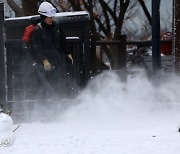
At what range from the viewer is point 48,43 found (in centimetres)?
841

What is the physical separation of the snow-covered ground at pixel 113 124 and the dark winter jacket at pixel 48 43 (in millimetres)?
857

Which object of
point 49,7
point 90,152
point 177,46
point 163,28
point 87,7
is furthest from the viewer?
point 163,28

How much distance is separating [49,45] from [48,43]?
45mm

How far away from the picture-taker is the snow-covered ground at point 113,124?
5961mm

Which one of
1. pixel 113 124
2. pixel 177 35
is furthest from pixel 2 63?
pixel 177 35

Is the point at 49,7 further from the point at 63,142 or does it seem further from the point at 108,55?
the point at 108,55

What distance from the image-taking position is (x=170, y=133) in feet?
21.6

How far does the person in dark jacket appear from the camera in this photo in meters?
8.23

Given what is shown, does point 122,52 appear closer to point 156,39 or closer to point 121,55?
point 121,55

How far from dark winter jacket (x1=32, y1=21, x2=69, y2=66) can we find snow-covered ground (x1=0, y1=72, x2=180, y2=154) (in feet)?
2.81

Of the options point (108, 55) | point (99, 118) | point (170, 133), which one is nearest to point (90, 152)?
point (170, 133)

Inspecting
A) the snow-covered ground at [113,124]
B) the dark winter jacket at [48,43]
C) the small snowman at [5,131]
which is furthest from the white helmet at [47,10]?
the small snowman at [5,131]

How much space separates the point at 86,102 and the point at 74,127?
142 cm

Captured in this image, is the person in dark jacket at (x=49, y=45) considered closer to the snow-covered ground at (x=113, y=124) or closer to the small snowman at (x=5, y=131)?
the snow-covered ground at (x=113, y=124)
